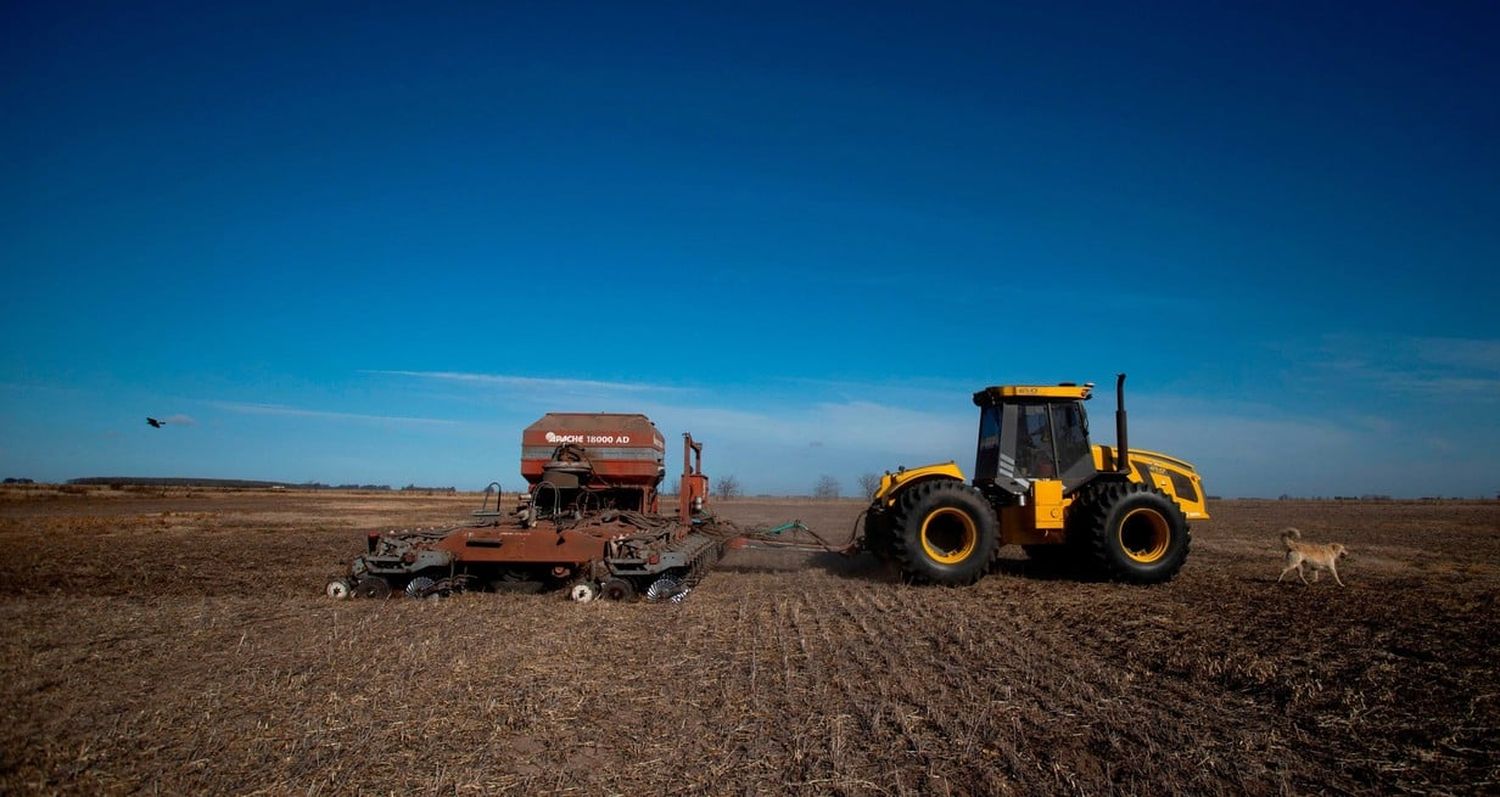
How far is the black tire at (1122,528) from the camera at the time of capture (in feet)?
36.2

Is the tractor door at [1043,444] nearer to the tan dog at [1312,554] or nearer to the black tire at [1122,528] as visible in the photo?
the black tire at [1122,528]

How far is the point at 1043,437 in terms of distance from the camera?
39.7ft

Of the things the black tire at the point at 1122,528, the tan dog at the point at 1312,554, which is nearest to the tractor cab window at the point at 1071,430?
the black tire at the point at 1122,528

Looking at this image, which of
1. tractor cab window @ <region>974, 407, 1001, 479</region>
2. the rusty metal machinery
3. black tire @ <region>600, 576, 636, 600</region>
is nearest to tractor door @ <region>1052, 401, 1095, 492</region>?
tractor cab window @ <region>974, 407, 1001, 479</region>

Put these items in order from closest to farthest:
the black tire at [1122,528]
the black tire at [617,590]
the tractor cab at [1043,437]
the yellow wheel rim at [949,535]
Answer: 1. the black tire at [617,590]
2. the black tire at [1122,528]
3. the yellow wheel rim at [949,535]
4. the tractor cab at [1043,437]

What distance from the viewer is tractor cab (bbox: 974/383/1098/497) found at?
11.9 metres

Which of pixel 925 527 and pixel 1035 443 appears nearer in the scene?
pixel 925 527

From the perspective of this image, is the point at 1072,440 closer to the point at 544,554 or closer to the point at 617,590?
the point at 617,590

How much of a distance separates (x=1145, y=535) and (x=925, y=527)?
3474 millimetres

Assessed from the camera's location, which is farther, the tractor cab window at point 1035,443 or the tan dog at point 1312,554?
the tractor cab window at point 1035,443

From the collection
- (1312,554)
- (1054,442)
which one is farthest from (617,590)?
(1312,554)

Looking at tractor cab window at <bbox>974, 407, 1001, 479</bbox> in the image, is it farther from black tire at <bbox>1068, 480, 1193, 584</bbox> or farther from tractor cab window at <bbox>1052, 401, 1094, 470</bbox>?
black tire at <bbox>1068, 480, 1193, 584</bbox>

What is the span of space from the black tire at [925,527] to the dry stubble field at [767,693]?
2.28 feet

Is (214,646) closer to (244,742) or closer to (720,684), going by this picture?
(244,742)
